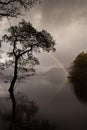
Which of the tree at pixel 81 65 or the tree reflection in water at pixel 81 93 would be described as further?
the tree at pixel 81 65

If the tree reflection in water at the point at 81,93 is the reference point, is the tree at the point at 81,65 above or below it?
above

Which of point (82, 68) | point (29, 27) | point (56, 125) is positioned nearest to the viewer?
point (56, 125)

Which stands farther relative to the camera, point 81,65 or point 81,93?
point 81,65

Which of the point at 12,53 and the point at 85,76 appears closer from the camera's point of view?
the point at 12,53

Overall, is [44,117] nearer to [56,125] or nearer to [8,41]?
[56,125]

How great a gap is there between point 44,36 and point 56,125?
25.4m

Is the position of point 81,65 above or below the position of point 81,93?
above

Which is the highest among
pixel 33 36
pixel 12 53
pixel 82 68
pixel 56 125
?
pixel 82 68

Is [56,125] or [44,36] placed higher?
[44,36]

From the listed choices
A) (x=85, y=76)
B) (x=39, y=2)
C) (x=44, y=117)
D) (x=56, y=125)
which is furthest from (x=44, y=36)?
(x=85, y=76)

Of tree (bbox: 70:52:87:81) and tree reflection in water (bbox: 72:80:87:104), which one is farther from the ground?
tree (bbox: 70:52:87:81)

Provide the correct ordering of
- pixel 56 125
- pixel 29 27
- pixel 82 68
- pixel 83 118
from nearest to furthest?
pixel 56 125, pixel 83 118, pixel 29 27, pixel 82 68

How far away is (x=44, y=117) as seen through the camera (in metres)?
16.5

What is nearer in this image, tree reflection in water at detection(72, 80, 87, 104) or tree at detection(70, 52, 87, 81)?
tree reflection in water at detection(72, 80, 87, 104)
